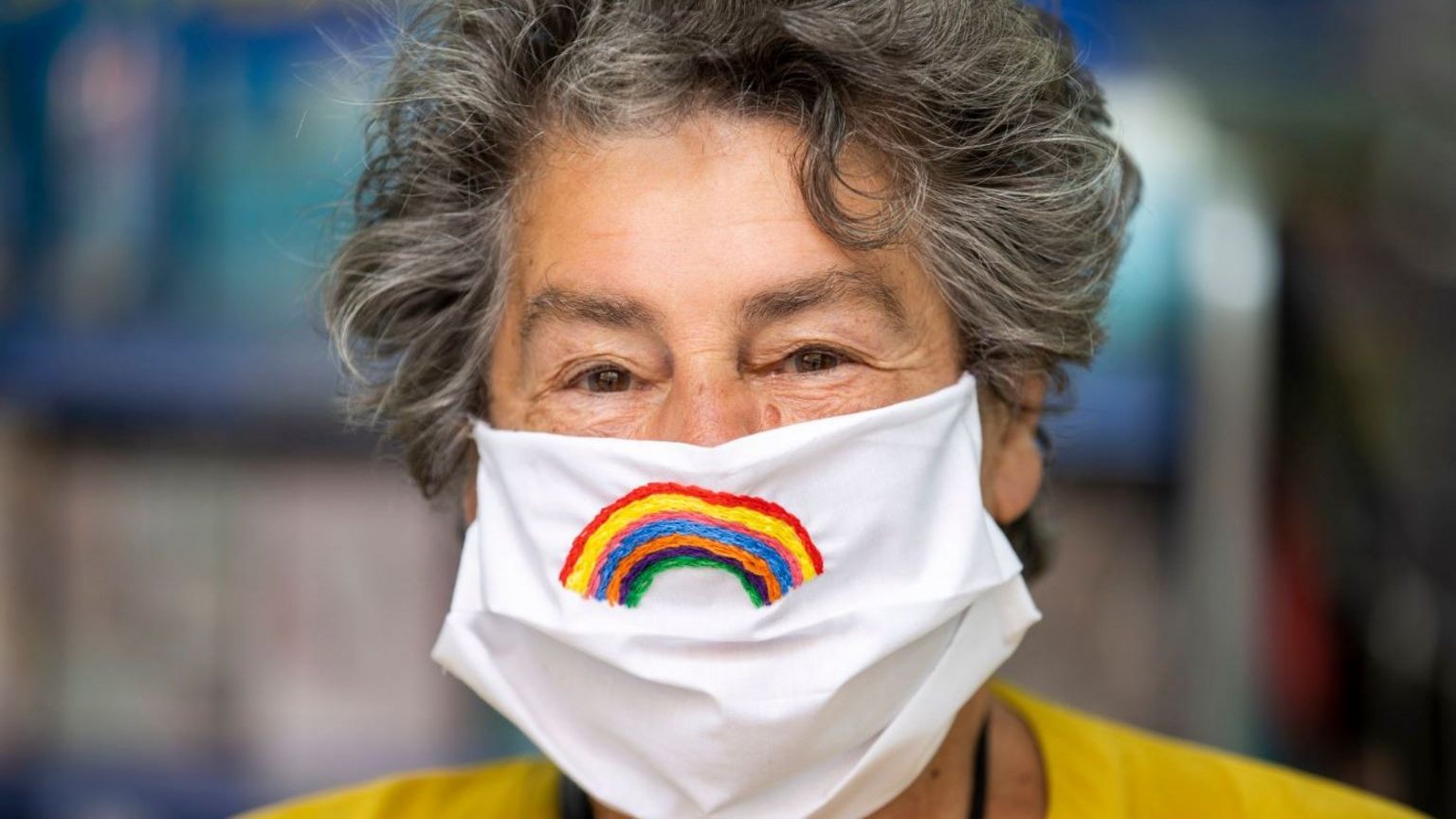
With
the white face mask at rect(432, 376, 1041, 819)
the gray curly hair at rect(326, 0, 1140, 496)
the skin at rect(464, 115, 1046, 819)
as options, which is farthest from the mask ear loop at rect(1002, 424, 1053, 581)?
the white face mask at rect(432, 376, 1041, 819)

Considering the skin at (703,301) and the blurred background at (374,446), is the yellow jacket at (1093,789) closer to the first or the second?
the skin at (703,301)

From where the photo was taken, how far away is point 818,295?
77.7 inches

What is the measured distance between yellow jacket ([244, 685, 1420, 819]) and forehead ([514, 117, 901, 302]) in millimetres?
766

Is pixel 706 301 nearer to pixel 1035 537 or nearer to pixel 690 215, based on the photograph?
pixel 690 215

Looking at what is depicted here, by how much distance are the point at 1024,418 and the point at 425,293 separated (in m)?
0.90

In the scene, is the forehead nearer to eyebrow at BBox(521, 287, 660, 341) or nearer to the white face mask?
eyebrow at BBox(521, 287, 660, 341)

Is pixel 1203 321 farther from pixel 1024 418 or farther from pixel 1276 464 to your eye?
pixel 1024 418

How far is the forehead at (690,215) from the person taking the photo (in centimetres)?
194

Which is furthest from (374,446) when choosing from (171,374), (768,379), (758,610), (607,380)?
(758,610)

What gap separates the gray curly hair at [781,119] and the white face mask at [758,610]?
269 mm

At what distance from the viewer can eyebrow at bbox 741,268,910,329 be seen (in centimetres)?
195

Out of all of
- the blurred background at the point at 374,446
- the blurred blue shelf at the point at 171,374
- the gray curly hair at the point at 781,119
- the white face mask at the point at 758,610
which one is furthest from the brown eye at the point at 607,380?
the blurred blue shelf at the point at 171,374

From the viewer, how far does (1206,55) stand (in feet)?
12.3

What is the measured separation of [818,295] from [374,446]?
1757 mm
